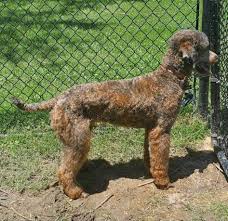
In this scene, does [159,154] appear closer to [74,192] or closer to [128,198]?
[128,198]

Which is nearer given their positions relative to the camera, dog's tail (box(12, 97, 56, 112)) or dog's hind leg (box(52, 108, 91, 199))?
dog's hind leg (box(52, 108, 91, 199))

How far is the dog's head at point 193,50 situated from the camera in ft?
15.4

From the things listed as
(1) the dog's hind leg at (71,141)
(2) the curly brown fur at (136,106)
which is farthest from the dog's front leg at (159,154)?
(1) the dog's hind leg at (71,141)

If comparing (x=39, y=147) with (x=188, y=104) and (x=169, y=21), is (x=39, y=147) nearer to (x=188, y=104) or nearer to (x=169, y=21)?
(x=188, y=104)

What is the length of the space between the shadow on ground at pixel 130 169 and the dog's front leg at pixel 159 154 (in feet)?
0.69

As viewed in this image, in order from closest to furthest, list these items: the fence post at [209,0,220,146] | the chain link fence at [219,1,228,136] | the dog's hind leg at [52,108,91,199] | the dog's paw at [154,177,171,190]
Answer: the dog's hind leg at [52,108,91,199] < the dog's paw at [154,177,171,190] < the fence post at [209,0,220,146] < the chain link fence at [219,1,228,136]

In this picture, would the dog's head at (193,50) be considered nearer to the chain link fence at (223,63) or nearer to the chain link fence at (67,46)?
the chain link fence at (223,63)

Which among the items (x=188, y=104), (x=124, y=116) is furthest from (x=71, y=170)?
(x=188, y=104)

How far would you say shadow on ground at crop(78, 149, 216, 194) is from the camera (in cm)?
516

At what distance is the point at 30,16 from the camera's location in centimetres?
973

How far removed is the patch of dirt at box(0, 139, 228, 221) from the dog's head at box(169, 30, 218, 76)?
104cm

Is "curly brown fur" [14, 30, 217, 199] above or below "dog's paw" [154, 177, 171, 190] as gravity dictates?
above

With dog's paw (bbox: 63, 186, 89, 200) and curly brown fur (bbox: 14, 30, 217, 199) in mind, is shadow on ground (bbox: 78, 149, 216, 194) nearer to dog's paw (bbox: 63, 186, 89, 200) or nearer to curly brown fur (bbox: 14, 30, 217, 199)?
dog's paw (bbox: 63, 186, 89, 200)

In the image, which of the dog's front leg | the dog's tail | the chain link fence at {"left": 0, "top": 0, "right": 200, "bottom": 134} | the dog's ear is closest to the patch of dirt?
the dog's front leg
